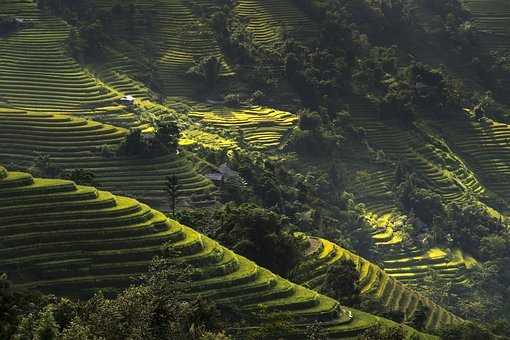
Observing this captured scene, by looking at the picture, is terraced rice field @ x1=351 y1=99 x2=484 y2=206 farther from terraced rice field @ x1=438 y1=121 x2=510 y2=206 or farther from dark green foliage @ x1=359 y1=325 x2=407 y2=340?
dark green foliage @ x1=359 y1=325 x2=407 y2=340

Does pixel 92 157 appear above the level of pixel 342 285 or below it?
above

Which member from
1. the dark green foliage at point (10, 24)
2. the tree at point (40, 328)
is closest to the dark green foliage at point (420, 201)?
the dark green foliage at point (10, 24)

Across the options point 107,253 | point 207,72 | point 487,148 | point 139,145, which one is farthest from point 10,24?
point 107,253

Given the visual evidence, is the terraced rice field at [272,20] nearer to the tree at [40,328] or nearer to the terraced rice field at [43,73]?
the terraced rice field at [43,73]

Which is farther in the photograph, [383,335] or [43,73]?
[43,73]

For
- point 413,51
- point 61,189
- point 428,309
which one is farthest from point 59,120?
point 413,51

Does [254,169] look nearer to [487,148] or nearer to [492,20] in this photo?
[487,148]

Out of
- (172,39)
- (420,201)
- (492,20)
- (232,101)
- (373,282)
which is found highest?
(492,20)
